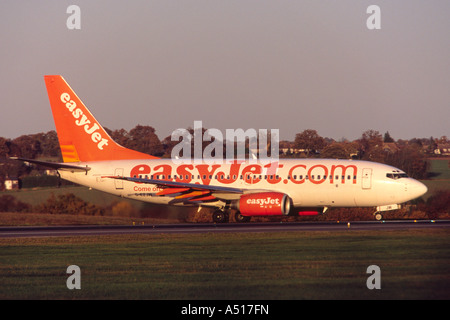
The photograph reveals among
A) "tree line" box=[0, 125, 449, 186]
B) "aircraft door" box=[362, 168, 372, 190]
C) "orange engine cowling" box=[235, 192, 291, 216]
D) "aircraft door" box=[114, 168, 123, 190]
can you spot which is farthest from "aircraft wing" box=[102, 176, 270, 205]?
"tree line" box=[0, 125, 449, 186]

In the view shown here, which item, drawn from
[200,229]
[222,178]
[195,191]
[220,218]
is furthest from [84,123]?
[200,229]

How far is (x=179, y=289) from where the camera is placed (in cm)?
1702

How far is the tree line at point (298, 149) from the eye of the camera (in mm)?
65125

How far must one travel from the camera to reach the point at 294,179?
1551 inches

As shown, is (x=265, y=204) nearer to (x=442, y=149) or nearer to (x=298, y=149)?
(x=298, y=149)

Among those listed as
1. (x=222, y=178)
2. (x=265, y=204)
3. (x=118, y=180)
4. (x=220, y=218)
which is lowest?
(x=220, y=218)

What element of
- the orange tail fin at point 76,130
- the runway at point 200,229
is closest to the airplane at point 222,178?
the orange tail fin at point 76,130

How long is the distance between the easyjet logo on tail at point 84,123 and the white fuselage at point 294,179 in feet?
5.80

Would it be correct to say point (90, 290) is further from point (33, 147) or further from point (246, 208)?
point (33, 147)

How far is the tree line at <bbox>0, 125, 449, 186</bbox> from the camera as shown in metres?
65.1

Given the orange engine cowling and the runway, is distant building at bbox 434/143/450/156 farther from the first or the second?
the runway

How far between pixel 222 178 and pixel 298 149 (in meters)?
40.4
